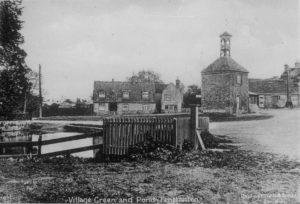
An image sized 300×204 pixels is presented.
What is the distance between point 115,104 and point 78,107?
650 cm

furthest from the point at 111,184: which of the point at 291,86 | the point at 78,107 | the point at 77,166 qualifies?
the point at 291,86

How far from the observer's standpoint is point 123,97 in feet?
205

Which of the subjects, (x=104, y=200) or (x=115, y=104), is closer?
(x=104, y=200)

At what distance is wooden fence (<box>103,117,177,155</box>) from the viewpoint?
11398mm

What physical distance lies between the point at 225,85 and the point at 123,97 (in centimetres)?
2173

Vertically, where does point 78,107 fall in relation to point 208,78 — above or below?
below

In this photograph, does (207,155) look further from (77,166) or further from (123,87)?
(123,87)

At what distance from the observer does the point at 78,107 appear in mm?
59969

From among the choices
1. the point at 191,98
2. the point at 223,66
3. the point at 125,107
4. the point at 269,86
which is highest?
the point at 223,66

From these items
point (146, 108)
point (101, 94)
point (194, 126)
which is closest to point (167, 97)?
point (146, 108)

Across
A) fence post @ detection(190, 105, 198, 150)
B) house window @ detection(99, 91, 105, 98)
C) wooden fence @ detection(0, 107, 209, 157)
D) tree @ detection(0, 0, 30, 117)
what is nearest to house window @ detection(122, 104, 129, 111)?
house window @ detection(99, 91, 105, 98)

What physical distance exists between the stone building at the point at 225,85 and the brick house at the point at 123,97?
17734 mm

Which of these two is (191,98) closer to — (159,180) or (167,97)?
(167,97)

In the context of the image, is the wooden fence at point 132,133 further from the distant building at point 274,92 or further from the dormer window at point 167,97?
the distant building at point 274,92
